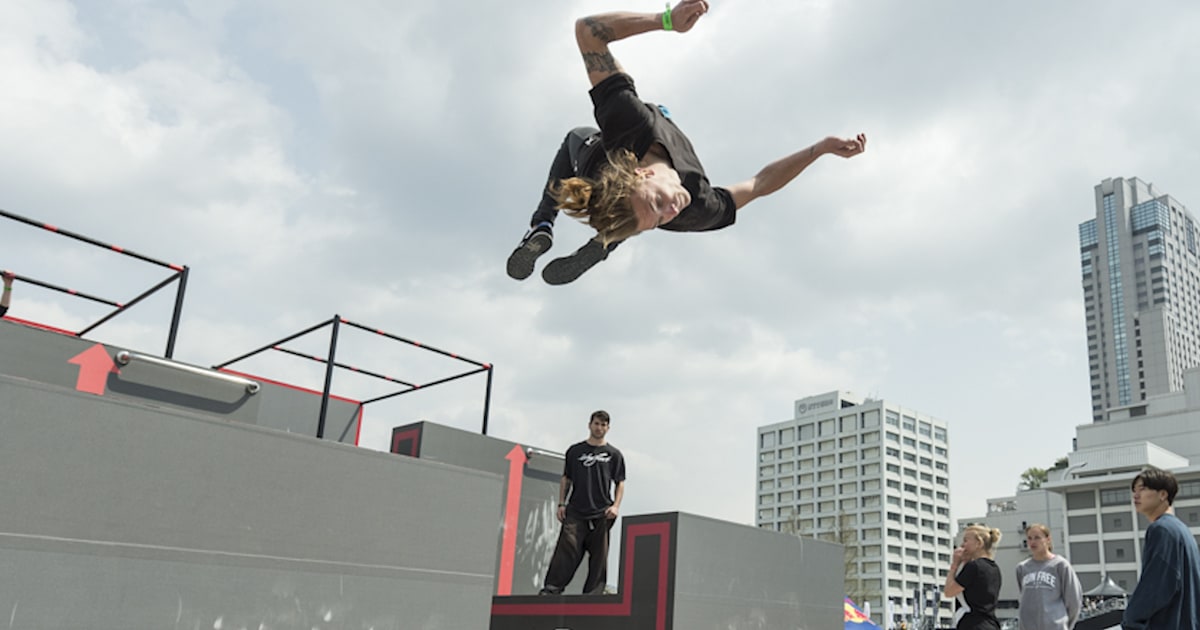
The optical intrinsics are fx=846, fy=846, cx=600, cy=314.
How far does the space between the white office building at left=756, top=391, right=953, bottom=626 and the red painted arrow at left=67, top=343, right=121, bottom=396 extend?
324 feet

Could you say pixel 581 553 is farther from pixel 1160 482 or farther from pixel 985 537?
pixel 1160 482

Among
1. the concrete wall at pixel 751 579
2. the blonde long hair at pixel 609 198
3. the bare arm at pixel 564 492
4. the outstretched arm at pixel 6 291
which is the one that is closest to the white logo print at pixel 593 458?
the bare arm at pixel 564 492

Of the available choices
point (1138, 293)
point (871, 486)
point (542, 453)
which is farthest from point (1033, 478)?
point (542, 453)

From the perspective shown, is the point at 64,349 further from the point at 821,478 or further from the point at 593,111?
the point at 821,478

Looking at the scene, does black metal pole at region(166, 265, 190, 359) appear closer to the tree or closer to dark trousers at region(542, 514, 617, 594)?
dark trousers at region(542, 514, 617, 594)

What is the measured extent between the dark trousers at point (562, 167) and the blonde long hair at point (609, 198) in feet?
1.23

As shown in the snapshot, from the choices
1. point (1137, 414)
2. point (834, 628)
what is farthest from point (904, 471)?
point (834, 628)

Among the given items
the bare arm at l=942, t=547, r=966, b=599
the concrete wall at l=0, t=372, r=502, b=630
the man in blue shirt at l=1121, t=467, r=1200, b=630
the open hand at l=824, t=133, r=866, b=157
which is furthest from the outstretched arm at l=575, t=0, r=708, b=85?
the bare arm at l=942, t=547, r=966, b=599

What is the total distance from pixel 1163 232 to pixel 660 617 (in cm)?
14639

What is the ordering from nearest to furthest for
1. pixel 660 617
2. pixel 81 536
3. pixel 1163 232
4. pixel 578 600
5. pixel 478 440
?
pixel 81 536 < pixel 660 617 < pixel 578 600 < pixel 478 440 < pixel 1163 232

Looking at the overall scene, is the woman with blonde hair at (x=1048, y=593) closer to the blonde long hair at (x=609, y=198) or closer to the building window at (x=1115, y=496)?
the blonde long hair at (x=609, y=198)

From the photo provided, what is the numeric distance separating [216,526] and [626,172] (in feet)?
9.15

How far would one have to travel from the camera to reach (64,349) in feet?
24.2

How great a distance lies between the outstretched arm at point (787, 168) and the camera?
420 cm
